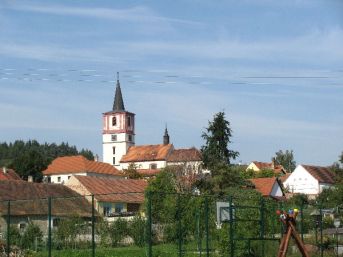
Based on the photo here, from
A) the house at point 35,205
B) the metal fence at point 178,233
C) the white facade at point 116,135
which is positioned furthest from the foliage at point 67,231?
the white facade at point 116,135

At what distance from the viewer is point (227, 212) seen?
882 inches

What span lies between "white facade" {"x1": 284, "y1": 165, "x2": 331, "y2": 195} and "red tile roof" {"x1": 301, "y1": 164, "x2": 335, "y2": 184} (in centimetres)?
49

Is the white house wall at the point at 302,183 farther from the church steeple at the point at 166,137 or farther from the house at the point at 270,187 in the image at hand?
the church steeple at the point at 166,137

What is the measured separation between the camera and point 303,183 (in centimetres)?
11262

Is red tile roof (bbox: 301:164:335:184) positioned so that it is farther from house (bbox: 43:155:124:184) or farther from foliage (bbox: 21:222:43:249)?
foliage (bbox: 21:222:43:249)

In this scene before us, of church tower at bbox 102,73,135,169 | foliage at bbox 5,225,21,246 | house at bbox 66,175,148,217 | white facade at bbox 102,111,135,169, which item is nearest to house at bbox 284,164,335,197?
house at bbox 66,175,148,217

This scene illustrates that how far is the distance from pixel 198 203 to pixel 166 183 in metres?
36.6

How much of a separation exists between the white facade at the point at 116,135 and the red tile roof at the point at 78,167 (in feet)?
88.0

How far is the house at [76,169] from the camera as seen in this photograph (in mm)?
135750

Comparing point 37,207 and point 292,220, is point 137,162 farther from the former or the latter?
point 292,220

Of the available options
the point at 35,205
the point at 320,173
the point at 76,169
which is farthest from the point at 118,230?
the point at 76,169

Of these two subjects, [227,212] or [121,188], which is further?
[121,188]

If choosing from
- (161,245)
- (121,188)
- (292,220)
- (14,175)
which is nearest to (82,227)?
(161,245)

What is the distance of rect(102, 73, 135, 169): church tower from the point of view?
17519 cm
